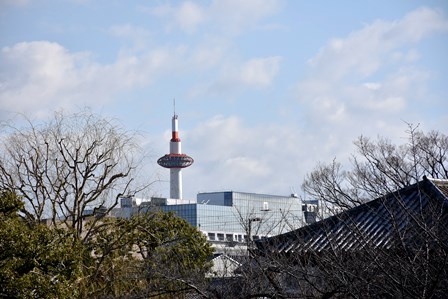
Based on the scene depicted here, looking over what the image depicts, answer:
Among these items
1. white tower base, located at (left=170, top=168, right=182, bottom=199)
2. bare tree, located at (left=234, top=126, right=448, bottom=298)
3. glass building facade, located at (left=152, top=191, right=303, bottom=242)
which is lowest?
bare tree, located at (left=234, top=126, right=448, bottom=298)

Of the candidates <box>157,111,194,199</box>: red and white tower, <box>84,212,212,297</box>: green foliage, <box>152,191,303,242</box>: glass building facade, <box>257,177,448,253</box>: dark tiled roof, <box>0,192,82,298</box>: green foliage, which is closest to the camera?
<box>257,177,448,253</box>: dark tiled roof

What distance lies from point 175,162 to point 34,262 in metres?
111

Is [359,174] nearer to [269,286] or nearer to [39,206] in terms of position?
[39,206]

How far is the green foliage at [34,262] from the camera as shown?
1662 cm

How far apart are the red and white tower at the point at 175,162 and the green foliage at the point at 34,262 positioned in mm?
108659

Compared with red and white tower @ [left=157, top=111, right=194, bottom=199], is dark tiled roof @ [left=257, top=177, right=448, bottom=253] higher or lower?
lower

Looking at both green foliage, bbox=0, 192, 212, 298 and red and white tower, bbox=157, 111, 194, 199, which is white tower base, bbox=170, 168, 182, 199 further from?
green foliage, bbox=0, 192, 212, 298

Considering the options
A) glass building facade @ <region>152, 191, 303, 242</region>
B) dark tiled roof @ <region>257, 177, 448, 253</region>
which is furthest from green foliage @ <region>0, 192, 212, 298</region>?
glass building facade @ <region>152, 191, 303, 242</region>

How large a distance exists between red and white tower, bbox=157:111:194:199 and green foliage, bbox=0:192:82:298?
10866 centimetres

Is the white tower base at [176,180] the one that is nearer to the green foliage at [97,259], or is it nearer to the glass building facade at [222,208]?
the glass building facade at [222,208]

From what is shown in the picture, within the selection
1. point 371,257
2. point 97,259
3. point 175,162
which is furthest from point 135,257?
point 175,162

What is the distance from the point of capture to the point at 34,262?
1747 cm

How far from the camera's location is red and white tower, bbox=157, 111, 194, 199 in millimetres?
127531

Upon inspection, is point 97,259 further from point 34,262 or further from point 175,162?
point 175,162
